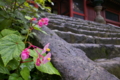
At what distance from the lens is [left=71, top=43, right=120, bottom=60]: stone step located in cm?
141

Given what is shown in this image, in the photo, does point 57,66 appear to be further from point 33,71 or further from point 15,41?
point 15,41

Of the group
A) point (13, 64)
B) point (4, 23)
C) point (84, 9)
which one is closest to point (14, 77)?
point (13, 64)

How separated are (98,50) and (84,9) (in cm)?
695

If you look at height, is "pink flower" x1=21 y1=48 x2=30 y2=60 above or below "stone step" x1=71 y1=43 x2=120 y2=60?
above

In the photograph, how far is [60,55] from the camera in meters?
0.82

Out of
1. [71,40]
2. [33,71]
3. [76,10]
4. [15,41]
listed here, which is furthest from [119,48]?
[76,10]

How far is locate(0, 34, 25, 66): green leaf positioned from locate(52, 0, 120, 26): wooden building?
21.7ft

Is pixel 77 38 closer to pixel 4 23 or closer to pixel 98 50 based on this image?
pixel 98 50

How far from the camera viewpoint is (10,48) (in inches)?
23.6

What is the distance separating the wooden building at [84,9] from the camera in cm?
748

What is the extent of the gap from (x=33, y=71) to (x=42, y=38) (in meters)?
0.30

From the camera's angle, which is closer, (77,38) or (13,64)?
(13,64)

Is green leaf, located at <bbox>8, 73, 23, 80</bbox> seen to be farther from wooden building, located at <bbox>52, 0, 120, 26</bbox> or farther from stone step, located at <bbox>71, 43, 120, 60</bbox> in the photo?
wooden building, located at <bbox>52, 0, 120, 26</bbox>

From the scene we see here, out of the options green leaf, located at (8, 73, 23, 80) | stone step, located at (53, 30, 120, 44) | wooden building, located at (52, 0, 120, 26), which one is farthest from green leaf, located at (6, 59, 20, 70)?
wooden building, located at (52, 0, 120, 26)
